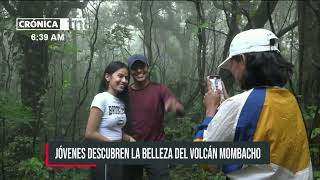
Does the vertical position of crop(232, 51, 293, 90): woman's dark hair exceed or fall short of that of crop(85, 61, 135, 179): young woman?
it exceeds it

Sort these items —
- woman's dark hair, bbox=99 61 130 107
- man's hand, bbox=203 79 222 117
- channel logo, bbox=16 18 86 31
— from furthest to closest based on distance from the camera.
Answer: channel logo, bbox=16 18 86 31 < woman's dark hair, bbox=99 61 130 107 < man's hand, bbox=203 79 222 117

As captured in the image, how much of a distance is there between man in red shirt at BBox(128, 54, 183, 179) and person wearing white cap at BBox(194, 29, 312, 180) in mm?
1193

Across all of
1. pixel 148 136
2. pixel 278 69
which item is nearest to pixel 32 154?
pixel 148 136

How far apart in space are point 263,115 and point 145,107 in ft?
4.50

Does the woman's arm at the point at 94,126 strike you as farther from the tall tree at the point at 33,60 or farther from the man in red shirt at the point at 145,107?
the tall tree at the point at 33,60

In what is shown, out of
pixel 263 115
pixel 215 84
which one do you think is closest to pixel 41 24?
pixel 215 84

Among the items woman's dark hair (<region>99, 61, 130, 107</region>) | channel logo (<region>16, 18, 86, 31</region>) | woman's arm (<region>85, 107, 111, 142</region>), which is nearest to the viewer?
woman's arm (<region>85, 107, 111, 142</region>)


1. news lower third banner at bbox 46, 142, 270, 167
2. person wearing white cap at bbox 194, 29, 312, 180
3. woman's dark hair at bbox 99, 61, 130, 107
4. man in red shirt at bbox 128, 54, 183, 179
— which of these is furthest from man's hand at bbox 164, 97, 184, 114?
person wearing white cap at bbox 194, 29, 312, 180

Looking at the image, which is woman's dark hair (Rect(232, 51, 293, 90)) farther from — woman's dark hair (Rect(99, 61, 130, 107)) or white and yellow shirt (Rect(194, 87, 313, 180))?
woman's dark hair (Rect(99, 61, 130, 107))

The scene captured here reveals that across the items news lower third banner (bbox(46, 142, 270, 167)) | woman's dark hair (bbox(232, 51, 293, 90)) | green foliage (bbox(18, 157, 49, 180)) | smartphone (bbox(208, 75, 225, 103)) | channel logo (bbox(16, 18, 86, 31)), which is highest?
channel logo (bbox(16, 18, 86, 31))

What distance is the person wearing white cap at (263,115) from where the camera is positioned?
1282 mm

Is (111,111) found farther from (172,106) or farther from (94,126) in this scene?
(172,106)

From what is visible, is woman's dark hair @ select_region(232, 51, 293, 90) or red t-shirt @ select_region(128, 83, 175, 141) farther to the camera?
red t-shirt @ select_region(128, 83, 175, 141)

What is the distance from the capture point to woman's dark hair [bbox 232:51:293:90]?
4.34 feet
